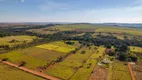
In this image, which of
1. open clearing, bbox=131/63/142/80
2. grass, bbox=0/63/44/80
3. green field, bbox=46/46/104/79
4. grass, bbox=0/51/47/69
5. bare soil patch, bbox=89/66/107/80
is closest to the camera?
grass, bbox=0/63/44/80

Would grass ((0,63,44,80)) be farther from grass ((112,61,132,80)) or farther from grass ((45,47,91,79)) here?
grass ((112,61,132,80))

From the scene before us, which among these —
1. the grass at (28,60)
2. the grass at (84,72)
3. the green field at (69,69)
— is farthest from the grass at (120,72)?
the grass at (28,60)

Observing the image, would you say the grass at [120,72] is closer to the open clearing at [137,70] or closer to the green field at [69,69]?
the open clearing at [137,70]

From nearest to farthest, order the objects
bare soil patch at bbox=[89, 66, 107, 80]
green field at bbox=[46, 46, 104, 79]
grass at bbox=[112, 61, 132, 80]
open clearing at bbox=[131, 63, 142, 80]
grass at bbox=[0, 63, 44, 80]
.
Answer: grass at bbox=[0, 63, 44, 80] → bare soil patch at bbox=[89, 66, 107, 80] → grass at bbox=[112, 61, 132, 80] → green field at bbox=[46, 46, 104, 79] → open clearing at bbox=[131, 63, 142, 80]

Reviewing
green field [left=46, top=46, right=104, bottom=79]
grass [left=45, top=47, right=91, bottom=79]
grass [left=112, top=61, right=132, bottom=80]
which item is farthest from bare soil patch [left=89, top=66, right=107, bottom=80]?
grass [left=45, top=47, right=91, bottom=79]

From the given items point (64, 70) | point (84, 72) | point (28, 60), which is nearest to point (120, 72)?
point (84, 72)

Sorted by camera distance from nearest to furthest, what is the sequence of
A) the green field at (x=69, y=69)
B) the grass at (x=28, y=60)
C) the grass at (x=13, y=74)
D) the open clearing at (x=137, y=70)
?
the grass at (x=13, y=74) < the green field at (x=69, y=69) < the open clearing at (x=137, y=70) < the grass at (x=28, y=60)
